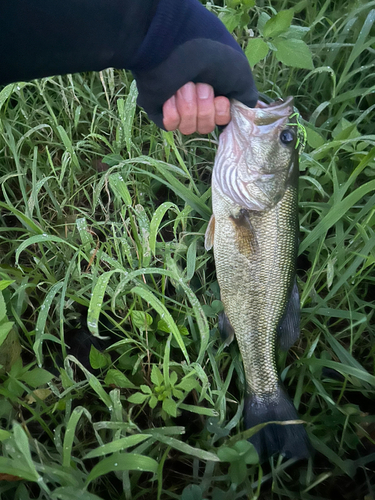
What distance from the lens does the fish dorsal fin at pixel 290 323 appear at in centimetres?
172

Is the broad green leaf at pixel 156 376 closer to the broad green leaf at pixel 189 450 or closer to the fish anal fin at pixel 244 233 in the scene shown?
the broad green leaf at pixel 189 450

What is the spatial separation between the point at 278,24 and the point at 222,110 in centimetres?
67

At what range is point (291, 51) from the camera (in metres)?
1.79

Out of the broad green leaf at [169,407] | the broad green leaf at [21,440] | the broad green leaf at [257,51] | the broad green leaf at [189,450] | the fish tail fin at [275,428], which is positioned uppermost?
the broad green leaf at [257,51]

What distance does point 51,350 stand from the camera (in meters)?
1.76

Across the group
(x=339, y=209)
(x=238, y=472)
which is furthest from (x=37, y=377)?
(x=339, y=209)

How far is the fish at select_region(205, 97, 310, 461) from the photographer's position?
63.8 inches

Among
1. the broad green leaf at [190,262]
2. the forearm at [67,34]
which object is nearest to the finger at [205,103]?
the forearm at [67,34]

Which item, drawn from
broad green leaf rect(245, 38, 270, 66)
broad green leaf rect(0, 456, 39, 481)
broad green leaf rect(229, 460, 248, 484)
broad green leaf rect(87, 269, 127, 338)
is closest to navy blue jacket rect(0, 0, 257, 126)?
broad green leaf rect(245, 38, 270, 66)

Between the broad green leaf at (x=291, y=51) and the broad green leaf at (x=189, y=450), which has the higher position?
the broad green leaf at (x=291, y=51)

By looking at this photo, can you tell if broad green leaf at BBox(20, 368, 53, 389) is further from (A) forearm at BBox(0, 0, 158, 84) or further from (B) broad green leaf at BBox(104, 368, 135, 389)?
(A) forearm at BBox(0, 0, 158, 84)

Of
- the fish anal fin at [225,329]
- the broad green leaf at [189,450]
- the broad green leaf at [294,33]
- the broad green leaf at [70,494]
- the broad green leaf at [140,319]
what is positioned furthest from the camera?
the broad green leaf at [294,33]

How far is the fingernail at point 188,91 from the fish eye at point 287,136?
516 millimetres

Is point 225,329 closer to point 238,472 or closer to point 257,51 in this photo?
point 238,472
